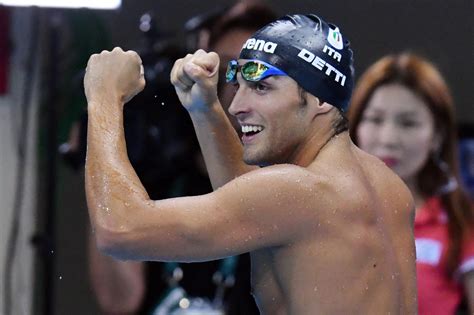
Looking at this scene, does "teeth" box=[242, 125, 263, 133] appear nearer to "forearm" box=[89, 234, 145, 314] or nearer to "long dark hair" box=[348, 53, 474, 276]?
"long dark hair" box=[348, 53, 474, 276]

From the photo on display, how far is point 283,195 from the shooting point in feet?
11.4

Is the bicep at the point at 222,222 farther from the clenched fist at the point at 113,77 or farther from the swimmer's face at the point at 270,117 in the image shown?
the clenched fist at the point at 113,77

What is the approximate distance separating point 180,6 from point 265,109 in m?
2.42

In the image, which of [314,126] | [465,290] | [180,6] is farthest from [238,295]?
[314,126]

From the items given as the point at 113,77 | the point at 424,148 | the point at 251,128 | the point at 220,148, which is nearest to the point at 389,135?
the point at 424,148

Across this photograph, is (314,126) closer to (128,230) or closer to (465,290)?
(128,230)

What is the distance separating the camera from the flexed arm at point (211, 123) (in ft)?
12.6

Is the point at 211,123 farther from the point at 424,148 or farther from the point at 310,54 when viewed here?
the point at 424,148

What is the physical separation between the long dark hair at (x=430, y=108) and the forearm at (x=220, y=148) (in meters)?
1.36

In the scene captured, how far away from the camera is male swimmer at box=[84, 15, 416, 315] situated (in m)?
3.43

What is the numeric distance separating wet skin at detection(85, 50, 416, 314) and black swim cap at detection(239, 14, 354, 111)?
0.05m

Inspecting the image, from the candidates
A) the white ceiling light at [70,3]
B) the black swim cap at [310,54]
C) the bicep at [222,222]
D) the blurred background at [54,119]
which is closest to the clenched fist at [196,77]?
→ the black swim cap at [310,54]

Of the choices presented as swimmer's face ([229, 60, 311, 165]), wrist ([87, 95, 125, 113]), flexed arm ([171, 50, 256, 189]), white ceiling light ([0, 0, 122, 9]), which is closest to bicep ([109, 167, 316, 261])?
swimmer's face ([229, 60, 311, 165])

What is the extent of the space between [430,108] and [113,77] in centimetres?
208
